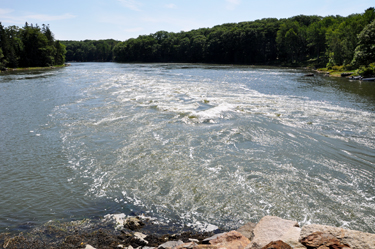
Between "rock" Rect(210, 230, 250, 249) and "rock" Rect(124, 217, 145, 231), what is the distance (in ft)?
7.32

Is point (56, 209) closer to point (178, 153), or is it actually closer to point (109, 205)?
point (109, 205)

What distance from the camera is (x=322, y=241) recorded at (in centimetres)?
490

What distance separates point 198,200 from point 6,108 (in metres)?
22.9

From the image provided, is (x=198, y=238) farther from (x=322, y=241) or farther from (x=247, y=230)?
(x=322, y=241)

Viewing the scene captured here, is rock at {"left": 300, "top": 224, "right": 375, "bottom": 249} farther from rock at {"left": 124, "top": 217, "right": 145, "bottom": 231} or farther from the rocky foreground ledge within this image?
rock at {"left": 124, "top": 217, "right": 145, "bottom": 231}

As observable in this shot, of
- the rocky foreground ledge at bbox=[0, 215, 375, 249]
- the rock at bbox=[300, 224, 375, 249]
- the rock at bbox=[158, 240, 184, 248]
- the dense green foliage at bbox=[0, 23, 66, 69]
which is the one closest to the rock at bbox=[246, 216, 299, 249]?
the rocky foreground ledge at bbox=[0, 215, 375, 249]

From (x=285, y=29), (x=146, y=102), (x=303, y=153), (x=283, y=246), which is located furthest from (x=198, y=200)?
(x=285, y=29)

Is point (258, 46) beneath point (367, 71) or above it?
above

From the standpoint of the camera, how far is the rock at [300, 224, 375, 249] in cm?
474

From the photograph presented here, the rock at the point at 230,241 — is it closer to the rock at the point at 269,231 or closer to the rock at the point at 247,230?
the rock at the point at 269,231

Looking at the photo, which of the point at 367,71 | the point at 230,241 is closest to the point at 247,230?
the point at 230,241

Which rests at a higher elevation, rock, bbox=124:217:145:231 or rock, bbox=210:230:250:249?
rock, bbox=210:230:250:249

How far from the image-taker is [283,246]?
470 cm

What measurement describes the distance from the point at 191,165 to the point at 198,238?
467cm
